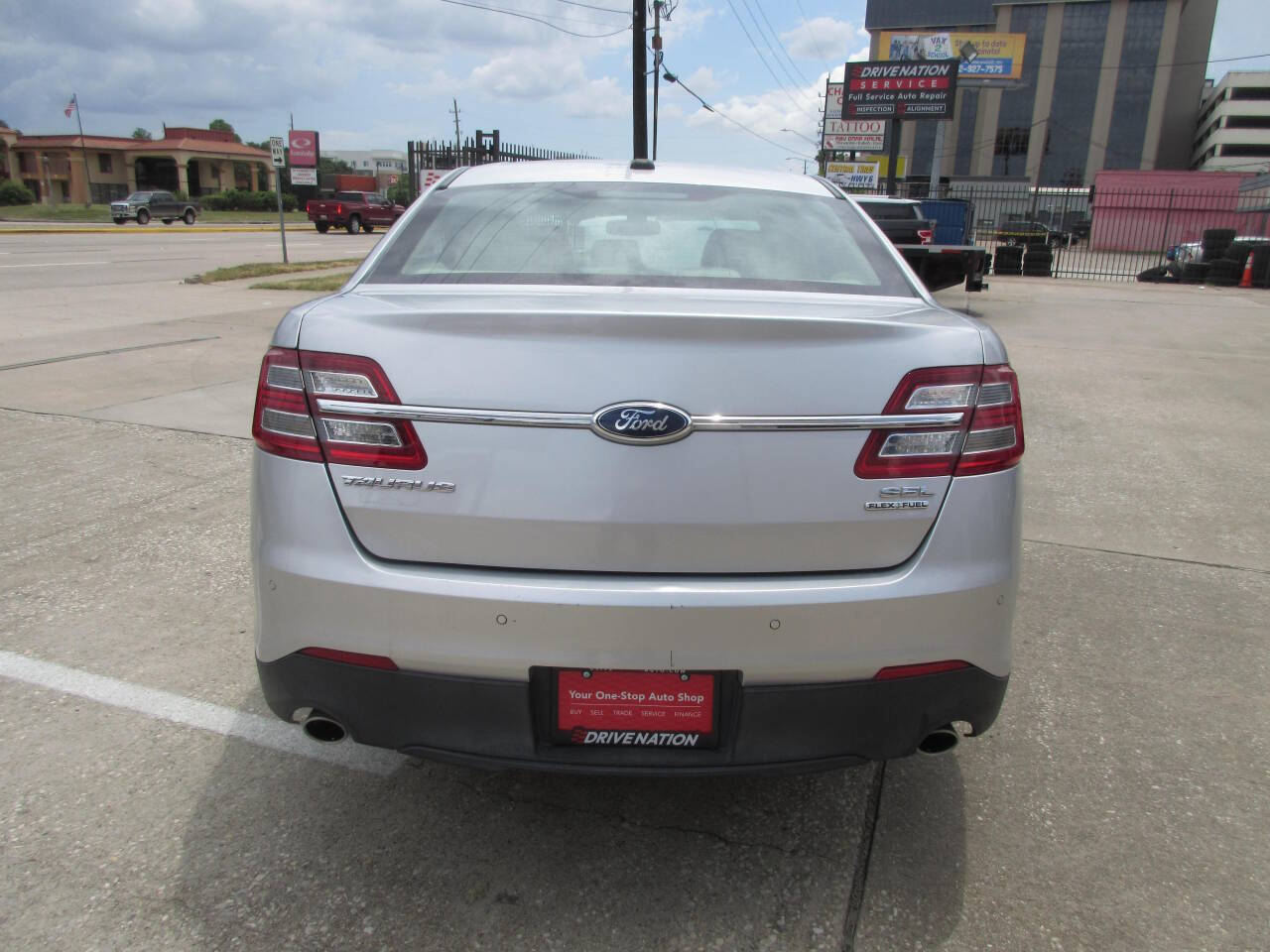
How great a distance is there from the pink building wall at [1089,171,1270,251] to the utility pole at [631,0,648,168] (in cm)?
2629

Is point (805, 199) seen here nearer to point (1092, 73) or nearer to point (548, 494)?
point (548, 494)

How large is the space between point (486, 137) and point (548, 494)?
2714 centimetres

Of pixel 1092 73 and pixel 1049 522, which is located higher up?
pixel 1092 73

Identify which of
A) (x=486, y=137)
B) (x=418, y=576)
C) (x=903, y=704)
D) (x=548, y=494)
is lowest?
(x=903, y=704)

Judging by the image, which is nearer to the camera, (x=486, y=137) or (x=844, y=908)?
(x=844, y=908)

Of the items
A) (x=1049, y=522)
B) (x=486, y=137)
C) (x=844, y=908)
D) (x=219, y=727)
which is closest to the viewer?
(x=844, y=908)

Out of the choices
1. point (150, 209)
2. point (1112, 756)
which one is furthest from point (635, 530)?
point (150, 209)

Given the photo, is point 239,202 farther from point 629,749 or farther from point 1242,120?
point 1242,120

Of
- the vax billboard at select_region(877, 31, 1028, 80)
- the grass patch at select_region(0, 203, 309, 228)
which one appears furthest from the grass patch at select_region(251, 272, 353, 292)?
the grass patch at select_region(0, 203, 309, 228)

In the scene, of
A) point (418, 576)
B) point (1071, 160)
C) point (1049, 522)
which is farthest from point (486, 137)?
point (1071, 160)

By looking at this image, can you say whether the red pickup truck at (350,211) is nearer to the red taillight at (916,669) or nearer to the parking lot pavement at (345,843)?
the parking lot pavement at (345,843)

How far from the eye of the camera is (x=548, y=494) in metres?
1.88

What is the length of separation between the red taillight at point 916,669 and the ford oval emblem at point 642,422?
2.17 ft

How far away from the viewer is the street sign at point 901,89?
86.5ft
